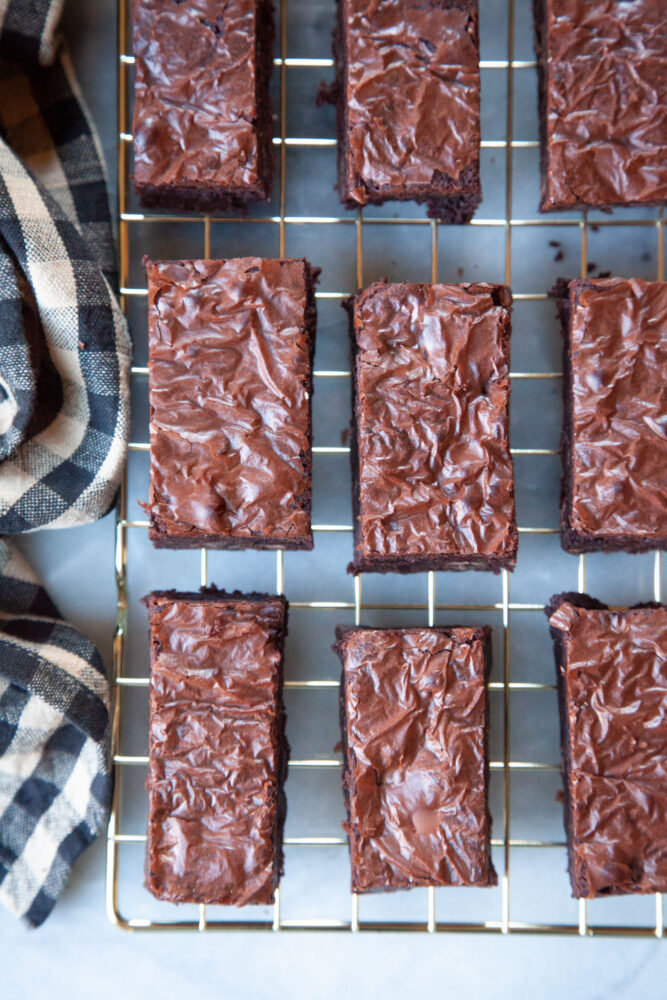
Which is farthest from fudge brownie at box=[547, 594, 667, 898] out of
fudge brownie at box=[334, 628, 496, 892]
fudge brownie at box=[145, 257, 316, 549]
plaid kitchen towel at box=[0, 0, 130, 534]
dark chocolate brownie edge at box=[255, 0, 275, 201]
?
dark chocolate brownie edge at box=[255, 0, 275, 201]

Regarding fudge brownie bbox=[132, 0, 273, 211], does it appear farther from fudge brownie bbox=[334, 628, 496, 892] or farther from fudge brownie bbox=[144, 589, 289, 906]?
fudge brownie bbox=[334, 628, 496, 892]

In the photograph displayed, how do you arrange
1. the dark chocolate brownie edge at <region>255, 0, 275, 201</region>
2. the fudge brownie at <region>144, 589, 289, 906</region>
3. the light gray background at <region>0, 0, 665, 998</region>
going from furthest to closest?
1. the light gray background at <region>0, 0, 665, 998</region>
2. the dark chocolate brownie edge at <region>255, 0, 275, 201</region>
3. the fudge brownie at <region>144, 589, 289, 906</region>

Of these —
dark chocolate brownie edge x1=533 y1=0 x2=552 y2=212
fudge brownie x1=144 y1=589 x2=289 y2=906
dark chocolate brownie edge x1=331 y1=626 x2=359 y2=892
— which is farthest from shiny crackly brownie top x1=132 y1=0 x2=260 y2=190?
dark chocolate brownie edge x1=331 y1=626 x2=359 y2=892

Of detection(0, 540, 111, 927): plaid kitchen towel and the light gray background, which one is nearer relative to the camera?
detection(0, 540, 111, 927): plaid kitchen towel

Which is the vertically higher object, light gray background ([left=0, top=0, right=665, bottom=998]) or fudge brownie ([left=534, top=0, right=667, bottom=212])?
fudge brownie ([left=534, top=0, right=667, bottom=212])

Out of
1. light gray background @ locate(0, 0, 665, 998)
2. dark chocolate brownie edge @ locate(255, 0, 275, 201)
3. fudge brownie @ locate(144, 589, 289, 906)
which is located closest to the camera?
fudge brownie @ locate(144, 589, 289, 906)

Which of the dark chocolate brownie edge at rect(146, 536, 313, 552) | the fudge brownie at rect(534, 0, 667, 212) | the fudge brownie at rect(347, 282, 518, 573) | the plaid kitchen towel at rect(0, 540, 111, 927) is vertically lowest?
the plaid kitchen towel at rect(0, 540, 111, 927)

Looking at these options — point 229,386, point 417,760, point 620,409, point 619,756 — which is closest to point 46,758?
point 417,760
